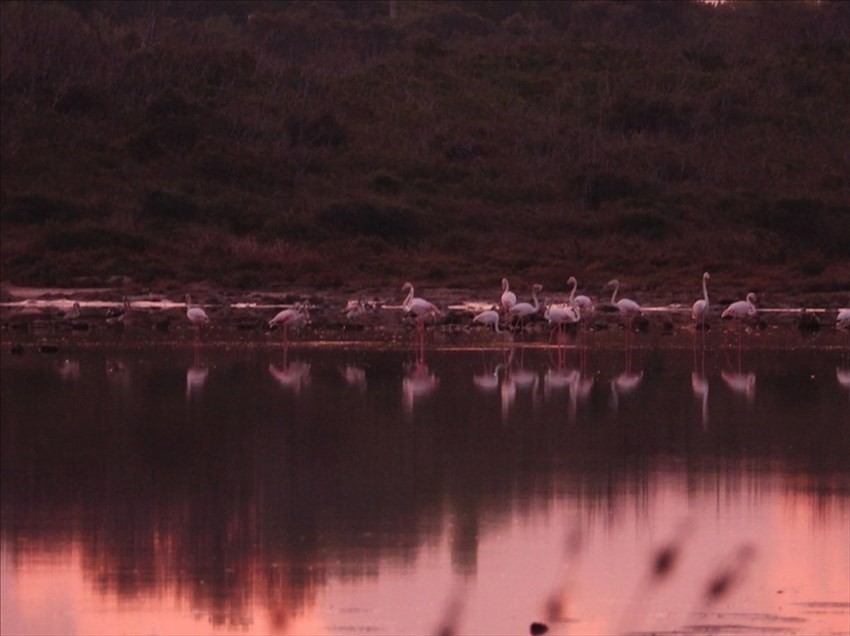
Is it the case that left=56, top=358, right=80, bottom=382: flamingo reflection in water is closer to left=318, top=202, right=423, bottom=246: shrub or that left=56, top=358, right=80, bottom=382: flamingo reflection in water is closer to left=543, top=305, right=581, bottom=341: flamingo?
left=543, top=305, right=581, bottom=341: flamingo

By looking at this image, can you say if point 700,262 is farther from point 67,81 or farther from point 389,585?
point 389,585

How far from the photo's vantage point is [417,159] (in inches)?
1404

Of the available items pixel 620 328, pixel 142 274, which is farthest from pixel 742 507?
pixel 142 274

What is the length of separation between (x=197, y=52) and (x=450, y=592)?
32.0m

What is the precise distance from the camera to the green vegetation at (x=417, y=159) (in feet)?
97.1

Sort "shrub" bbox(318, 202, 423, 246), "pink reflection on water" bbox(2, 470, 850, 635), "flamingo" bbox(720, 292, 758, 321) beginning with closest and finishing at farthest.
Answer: "pink reflection on water" bbox(2, 470, 850, 635) → "flamingo" bbox(720, 292, 758, 321) → "shrub" bbox(318, 202, 423, 246)

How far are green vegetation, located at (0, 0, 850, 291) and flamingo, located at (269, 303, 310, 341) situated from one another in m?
5.50

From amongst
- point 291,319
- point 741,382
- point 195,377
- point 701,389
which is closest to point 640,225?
point 291,319

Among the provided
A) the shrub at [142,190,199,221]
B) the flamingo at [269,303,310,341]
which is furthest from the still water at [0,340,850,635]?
the shrub at [142,190,199,221]

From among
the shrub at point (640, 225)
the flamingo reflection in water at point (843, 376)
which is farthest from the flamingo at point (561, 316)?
the shrub at point (640, 225)

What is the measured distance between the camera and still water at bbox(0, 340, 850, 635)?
8.19 m

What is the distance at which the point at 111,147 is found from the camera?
3412 cm

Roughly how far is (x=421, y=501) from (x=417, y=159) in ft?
83.3

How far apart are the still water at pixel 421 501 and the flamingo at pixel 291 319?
140 inches
